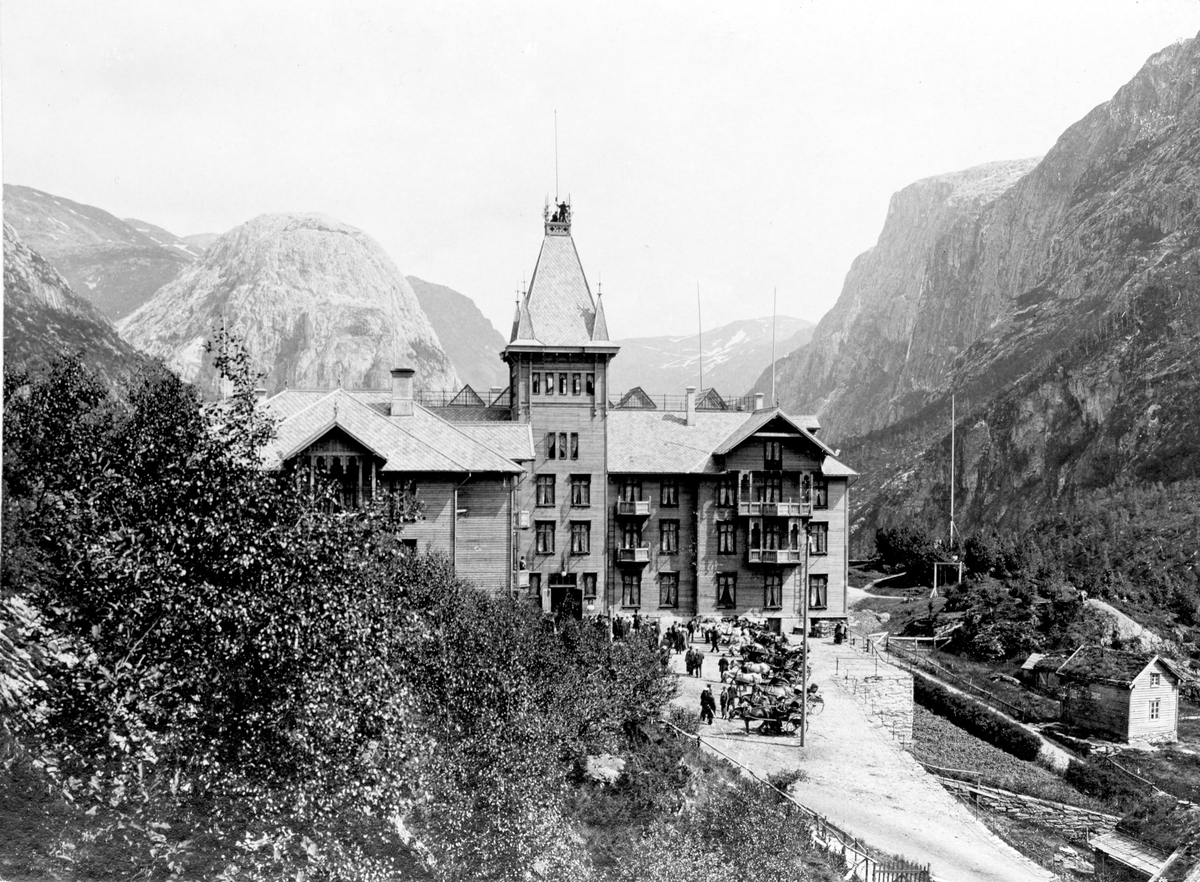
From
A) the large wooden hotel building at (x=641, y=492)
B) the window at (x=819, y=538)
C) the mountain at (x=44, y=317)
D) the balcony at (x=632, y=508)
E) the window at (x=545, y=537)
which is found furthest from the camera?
the window at (x=819, y=538)

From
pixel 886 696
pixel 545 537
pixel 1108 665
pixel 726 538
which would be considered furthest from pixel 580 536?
pixel 1108 665

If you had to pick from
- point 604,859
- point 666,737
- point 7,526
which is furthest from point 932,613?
point 7,526

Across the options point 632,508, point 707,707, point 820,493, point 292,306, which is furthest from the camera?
point 292,306

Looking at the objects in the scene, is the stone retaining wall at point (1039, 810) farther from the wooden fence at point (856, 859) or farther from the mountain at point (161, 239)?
the mountain at point (161, 239)

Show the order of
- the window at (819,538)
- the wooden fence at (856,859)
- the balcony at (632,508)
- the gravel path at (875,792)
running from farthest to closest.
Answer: the window at (819,538)
the balcony at (632,508)
the gravel path at (875,792)
the wooden fence at (856,859)

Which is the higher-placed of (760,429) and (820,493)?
(760,429)

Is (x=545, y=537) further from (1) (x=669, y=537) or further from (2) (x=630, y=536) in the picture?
(1) (x=669, y=537)

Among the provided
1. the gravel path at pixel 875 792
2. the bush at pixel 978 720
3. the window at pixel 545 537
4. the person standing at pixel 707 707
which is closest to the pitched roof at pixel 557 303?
the window at pixel 545 537

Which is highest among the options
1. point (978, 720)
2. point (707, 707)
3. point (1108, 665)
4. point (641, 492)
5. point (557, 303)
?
point (557, 303)
